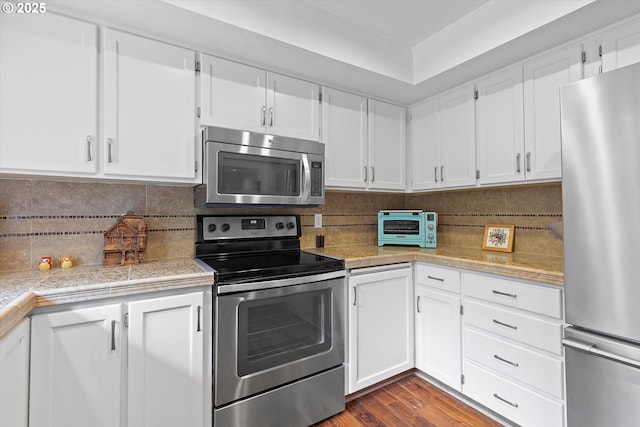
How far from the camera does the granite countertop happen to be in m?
1.14

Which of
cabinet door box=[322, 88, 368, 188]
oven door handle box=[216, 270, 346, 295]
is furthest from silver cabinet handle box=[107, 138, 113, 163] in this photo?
cabinet door box=[322, 88, 368, 188]

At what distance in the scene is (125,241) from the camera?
176 centimetres

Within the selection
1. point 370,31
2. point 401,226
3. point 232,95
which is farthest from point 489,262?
point 232,95

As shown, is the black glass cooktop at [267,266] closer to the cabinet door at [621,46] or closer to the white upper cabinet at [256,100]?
the white upper cabinet at [256,100]

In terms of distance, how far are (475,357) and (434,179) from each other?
1.33m

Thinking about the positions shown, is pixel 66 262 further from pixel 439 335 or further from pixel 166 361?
pixel 439 335

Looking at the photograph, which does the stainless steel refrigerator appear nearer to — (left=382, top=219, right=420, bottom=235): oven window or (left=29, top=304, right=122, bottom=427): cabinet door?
(left=382, top=219, right=420, bottom=235): oven window

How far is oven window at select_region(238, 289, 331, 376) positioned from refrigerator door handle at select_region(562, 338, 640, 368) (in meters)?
1.16

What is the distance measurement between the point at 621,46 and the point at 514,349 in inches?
66.1

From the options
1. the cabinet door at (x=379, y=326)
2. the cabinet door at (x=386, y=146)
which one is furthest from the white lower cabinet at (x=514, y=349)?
the cabinet door at (x=386, y=146)

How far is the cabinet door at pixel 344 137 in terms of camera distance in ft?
7.39

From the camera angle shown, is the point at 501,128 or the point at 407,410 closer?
the point at 407,410

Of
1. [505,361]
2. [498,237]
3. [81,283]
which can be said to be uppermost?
[498,237]

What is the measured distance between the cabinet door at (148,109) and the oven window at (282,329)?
869mm
